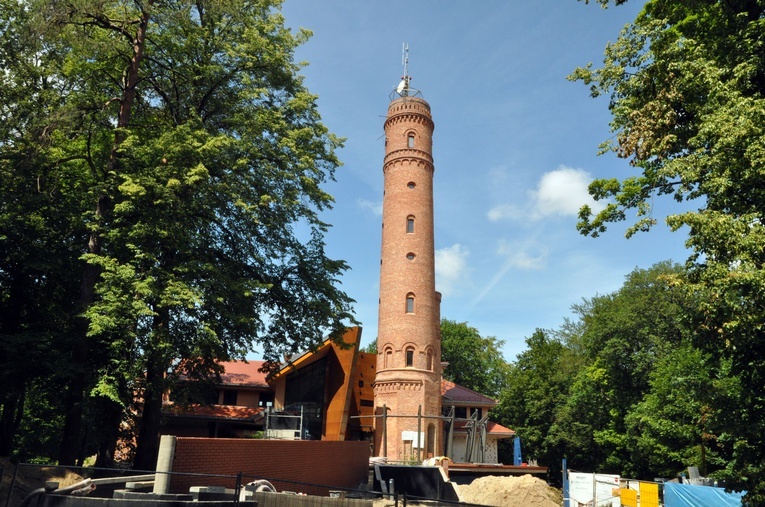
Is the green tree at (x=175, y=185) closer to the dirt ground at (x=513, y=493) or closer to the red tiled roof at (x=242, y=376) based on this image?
the dirt ground at (x=513, y=493)

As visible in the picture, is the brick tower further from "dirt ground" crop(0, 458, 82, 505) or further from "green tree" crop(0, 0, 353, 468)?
"dirt ground" crop(0, 458, 82, 505)

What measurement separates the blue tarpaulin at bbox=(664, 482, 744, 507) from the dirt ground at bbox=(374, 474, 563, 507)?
414 centimetres

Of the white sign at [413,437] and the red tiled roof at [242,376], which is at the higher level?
the red tiled roof at [242,376]

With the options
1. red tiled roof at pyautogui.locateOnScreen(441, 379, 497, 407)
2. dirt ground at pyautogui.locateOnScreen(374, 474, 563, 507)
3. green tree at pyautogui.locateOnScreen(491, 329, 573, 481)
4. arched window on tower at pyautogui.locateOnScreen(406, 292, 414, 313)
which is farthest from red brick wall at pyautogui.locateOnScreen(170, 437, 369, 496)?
green tree at pyautogui.locateOnScreen(491, 329, 573, 481)

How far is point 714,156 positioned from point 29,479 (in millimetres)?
16043

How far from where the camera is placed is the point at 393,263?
33.4 metres

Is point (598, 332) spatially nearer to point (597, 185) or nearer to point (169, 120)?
point (597, 185)

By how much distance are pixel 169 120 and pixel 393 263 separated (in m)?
16.9

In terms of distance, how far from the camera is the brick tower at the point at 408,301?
30.8m

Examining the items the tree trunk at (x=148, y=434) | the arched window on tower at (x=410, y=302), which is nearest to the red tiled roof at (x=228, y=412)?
the arched window on tower at (x=410, y=302)

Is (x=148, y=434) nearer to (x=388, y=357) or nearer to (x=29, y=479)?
(x=29, y=479)

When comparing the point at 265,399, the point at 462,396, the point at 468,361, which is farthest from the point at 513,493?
the point at 468,361

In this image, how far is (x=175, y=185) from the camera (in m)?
16.1

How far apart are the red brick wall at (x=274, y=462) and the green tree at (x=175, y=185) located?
302 centimetres
